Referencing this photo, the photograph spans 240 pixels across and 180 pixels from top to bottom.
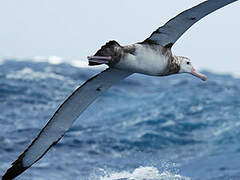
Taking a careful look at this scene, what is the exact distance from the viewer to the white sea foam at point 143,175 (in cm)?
903

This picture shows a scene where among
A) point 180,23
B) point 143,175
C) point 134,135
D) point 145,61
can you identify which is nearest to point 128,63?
point 145,61

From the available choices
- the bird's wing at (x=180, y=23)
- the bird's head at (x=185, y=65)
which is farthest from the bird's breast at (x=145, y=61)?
the bird's head at (x=185, y=65)

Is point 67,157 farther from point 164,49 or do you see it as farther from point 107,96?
point 107,96

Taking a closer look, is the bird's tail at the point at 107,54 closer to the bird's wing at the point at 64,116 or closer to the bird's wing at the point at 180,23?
the bird's wing at the point at 180,23

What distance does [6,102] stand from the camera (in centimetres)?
1795

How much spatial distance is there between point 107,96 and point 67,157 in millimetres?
9643

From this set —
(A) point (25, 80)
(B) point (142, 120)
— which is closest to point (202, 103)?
(B) point (142, 120)

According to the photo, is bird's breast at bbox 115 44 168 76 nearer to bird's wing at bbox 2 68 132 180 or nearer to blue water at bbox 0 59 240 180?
bird's wing at bbox 2 68 132 180

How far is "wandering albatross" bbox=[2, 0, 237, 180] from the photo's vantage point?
19.5ft

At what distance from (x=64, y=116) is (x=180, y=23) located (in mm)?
2430

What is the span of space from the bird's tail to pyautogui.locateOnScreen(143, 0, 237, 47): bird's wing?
678mm

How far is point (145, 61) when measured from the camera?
6.30 meters

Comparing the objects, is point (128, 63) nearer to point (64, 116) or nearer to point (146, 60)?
point (146, 60)

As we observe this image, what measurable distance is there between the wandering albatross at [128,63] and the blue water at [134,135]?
1.95 meters
